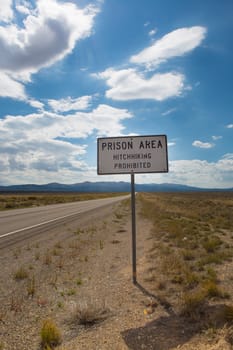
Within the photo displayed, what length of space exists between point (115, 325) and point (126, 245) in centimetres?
630

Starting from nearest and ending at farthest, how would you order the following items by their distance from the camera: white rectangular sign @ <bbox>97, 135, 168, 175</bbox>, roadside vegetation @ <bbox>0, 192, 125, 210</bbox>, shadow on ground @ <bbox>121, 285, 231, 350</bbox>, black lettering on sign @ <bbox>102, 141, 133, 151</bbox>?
shadow on ground @ <bbox>121, 285, 231, 350</bbox>, white rectangular sign @ <bbox>97, 135, 168, 175</bbox>, black lettering on sign @ <bbox>102, 141, 133, 151</bbox>, roadside vegetation @ <bbox>0, 192, 125, 210</bbox>

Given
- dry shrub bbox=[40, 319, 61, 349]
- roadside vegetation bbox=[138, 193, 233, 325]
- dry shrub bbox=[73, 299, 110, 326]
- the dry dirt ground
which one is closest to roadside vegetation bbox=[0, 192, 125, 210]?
the dry dirt ground

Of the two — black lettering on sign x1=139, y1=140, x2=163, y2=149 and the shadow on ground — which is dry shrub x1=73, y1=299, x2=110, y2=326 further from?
black lettering on sign x1=139, y1=140, x2=163, y2=149

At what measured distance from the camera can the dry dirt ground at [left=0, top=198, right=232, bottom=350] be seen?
3.26 meters

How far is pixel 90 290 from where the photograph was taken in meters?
5.24

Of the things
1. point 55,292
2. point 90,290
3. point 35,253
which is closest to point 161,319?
point 90,290

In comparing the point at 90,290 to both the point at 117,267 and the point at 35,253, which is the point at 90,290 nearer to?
the point at 117,267

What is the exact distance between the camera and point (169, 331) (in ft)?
11.3

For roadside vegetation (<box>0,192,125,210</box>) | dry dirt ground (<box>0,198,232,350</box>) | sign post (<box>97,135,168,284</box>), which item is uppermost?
sign post (<box>97,135,168,284</box>)

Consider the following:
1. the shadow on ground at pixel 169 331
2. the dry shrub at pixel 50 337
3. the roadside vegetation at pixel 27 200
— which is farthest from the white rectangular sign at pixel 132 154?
the roadside vegetation at pixel 27 200

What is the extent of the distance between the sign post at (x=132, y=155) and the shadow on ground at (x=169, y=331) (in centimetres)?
189

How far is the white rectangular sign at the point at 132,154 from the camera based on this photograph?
5.55m

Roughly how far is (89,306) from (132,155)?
3.04 meters

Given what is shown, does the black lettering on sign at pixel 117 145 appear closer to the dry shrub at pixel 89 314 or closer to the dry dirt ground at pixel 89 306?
the dry dirt ground at pixel 89 306
